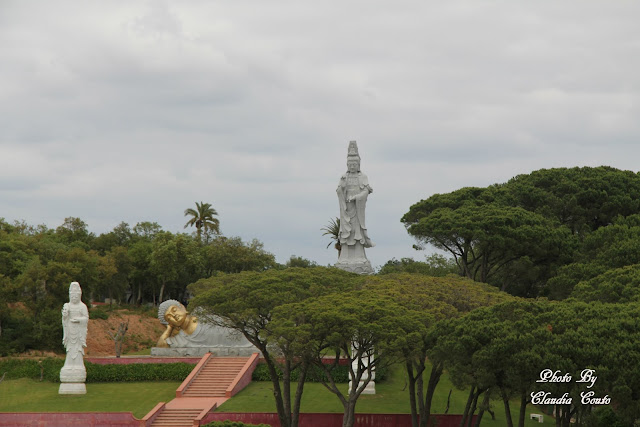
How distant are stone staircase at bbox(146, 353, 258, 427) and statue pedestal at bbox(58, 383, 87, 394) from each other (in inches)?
161

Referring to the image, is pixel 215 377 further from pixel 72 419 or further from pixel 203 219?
pixel 203 219

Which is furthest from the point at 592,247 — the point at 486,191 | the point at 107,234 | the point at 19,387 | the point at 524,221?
the point at 107,234

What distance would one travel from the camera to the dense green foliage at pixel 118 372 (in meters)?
39.0

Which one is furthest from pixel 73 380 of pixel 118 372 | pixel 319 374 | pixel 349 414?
pixel 349 414

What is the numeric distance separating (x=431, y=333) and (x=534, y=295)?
23778mm

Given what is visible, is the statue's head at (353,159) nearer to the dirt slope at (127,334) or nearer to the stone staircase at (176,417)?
the dirt slope at (127,334)

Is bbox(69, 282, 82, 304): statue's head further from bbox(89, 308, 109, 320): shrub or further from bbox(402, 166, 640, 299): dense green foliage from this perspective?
bbox(402, 166, 640, 299): dense green foliage

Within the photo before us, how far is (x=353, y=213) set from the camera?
152 feet

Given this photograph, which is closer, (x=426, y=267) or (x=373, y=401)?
(x=373, y=401)

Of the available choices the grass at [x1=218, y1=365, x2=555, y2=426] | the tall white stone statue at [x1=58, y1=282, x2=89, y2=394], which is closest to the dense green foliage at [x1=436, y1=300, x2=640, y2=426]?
the grass at [x1=218, y1=365, x2=555, y2=426]

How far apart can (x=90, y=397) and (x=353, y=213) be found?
16.5 meters

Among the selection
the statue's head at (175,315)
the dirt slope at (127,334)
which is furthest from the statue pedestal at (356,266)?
the dirt slope at (127,334)

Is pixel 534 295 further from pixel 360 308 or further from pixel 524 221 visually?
pixel 360 308

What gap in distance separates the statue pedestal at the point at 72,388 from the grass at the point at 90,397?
Result: 9.8 inches
